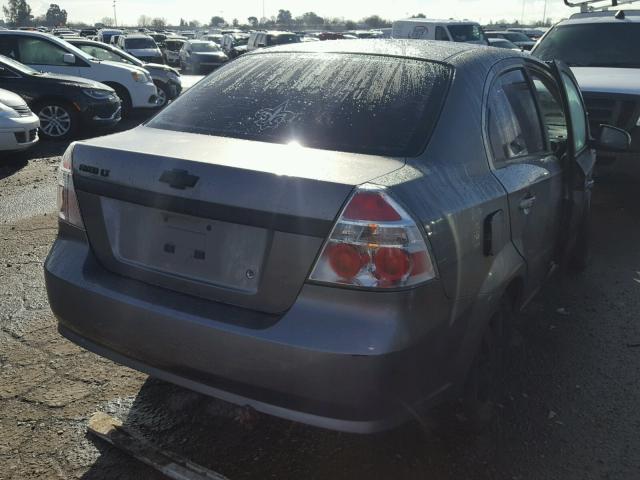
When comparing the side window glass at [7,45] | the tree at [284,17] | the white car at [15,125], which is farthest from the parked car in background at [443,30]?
the tree at [284,17]

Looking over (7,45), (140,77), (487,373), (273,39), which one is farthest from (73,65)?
(273,39)

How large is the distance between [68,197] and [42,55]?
10611mm

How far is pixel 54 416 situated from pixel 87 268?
0.79 metres

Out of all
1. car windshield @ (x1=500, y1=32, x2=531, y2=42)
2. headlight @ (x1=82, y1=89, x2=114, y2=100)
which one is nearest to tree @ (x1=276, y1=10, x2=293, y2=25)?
car windshield @ (x1=500, y1=32, x2=531, y2=42)

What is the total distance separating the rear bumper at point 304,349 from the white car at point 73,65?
10.9 meters

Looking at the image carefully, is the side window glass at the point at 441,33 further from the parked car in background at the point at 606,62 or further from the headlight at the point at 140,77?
→ the parked car in background at the point at 606,62

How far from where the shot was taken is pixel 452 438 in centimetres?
285

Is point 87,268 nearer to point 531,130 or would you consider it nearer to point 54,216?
point 531,130

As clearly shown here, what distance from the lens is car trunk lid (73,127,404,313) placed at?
2.17 metres

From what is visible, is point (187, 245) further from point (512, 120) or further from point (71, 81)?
point (71, 81)

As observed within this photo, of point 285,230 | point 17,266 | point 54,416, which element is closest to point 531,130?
point 285,230

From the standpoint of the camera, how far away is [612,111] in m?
6.76

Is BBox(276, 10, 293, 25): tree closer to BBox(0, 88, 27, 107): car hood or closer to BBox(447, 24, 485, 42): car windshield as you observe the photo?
BBox(447, 24, 485, 42): car windshield

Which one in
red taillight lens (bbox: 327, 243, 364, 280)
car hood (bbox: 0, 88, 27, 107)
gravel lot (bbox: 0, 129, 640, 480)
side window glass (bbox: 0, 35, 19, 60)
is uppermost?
side window glass (bbox: 0, 35, 19, 60)
